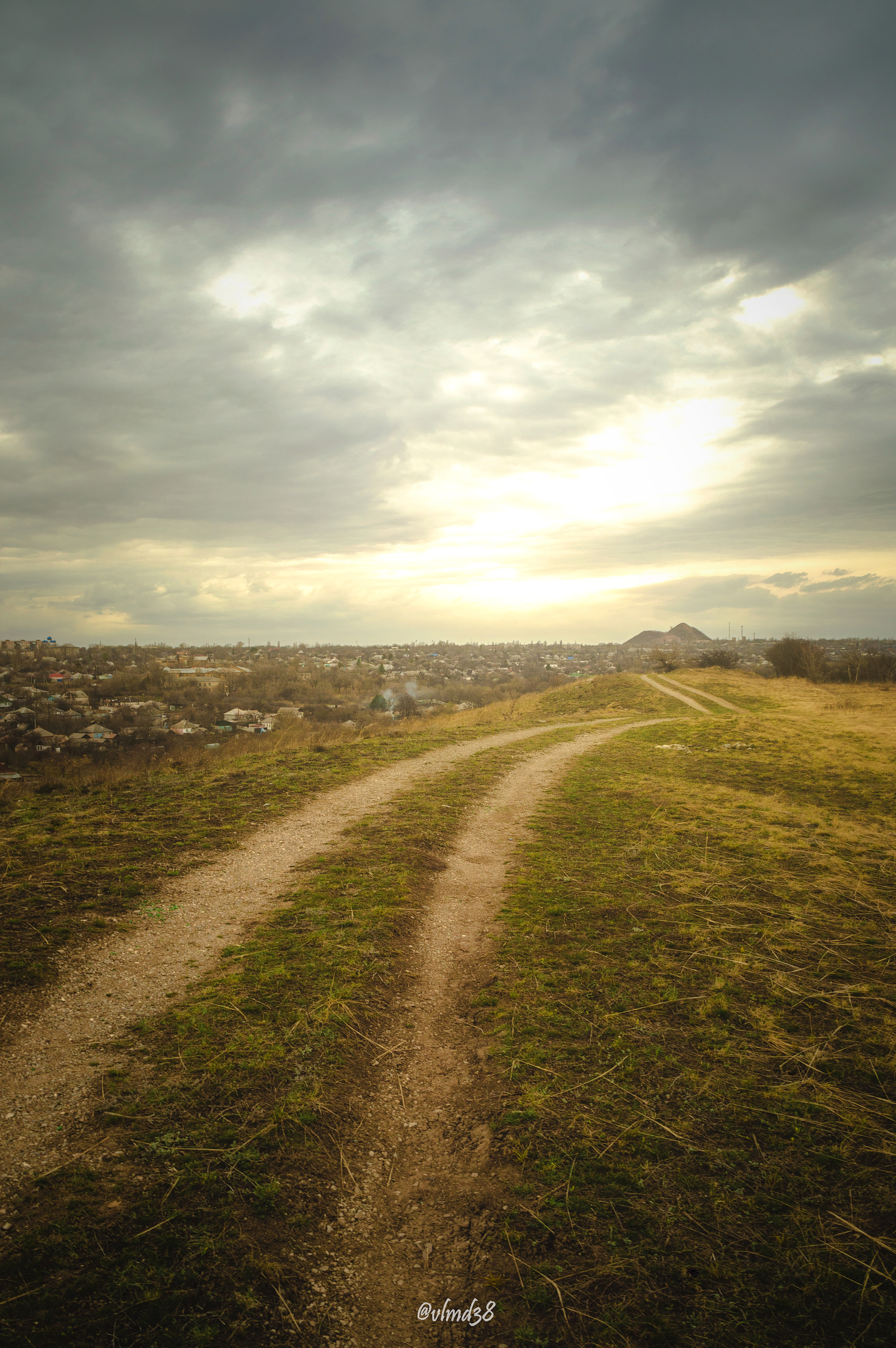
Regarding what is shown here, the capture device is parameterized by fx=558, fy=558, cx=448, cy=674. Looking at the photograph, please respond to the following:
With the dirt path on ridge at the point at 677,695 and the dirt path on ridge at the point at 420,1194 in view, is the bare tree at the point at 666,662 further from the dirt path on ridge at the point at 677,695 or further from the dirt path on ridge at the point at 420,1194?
the dirt path on ridge at the point at 420,1194

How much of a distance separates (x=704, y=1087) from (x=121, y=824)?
9.96m

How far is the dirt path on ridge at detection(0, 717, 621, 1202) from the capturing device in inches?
153

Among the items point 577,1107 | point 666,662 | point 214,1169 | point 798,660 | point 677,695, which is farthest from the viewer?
A: point 666,662

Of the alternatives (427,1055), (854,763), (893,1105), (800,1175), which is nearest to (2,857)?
(427,1055)

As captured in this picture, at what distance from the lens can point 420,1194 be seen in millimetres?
3803

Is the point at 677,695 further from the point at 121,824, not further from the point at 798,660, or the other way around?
the point at 121,824

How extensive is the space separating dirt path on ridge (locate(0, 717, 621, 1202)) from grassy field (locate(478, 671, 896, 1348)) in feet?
10.3

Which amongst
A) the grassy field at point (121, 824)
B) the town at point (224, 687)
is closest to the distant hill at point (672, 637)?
the town at point (224, 687)

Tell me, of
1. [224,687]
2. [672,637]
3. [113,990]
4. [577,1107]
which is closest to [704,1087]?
[577,1107]

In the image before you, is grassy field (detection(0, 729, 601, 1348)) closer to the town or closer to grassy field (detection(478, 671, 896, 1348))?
grassy field (detection(478, 671, 896, 1348))

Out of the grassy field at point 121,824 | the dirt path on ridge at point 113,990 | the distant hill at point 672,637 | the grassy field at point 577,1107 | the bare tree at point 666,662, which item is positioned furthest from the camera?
the distant hill at point 672,637

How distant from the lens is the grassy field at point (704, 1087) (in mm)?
3012

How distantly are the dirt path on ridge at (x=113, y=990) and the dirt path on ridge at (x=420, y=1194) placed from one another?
1.76 meters

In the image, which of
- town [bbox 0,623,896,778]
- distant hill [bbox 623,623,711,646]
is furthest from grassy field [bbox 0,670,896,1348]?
distant hill [bbox 623,623,711,646]
